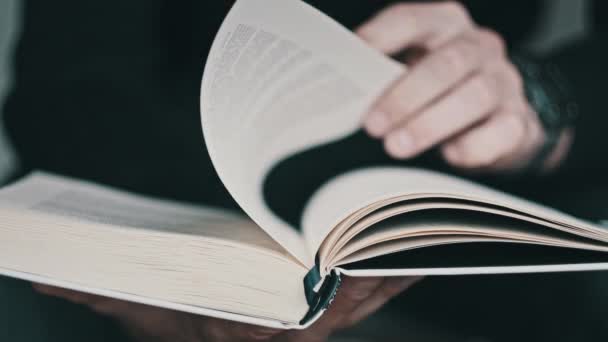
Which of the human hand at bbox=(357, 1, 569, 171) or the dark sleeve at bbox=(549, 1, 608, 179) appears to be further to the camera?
the dark sleeve at bbox=(549, 1, 608, 179)

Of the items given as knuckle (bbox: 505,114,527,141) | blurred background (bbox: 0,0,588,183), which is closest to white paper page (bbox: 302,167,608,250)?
knuckle (bbox: 505,114,527,141)

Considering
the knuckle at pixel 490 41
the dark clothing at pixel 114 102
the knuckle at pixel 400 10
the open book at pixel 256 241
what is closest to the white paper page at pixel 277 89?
the open book at pixel 256 241

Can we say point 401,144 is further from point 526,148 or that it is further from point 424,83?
point 526,148

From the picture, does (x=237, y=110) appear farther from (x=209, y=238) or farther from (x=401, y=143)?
(x=401, y=143)

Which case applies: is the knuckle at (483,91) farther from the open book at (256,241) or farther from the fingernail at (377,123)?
the open book at (256,241)

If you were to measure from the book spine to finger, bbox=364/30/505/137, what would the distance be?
323 millimetres

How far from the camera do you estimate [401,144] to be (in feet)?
2.39

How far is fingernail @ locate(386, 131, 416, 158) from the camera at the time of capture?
73cm

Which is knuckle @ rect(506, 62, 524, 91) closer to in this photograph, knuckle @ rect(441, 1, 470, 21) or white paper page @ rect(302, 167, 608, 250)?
knuckle @ rect(441, 1, 470, 21)

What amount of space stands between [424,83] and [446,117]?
58 mm

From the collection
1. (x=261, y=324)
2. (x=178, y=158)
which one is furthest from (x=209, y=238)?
(x=178, y=158)

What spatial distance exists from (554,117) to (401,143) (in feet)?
1.09

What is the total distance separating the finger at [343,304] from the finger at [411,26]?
1.30 feet

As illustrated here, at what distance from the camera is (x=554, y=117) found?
2.86ft
